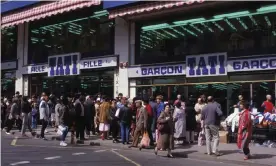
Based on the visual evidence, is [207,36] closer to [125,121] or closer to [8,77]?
[125,121]

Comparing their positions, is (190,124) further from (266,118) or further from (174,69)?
(174,69)

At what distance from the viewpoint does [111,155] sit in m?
11.8

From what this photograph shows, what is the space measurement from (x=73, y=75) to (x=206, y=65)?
810 centimetres

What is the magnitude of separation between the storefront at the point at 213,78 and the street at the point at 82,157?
5319 mm

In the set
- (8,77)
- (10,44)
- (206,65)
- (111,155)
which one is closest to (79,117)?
(111,155)

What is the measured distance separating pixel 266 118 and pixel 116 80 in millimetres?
8178

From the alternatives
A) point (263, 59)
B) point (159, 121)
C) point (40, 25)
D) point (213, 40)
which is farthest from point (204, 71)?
point (40, 25)

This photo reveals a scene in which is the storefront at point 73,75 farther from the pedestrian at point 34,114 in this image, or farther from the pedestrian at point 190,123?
the pedestrian at point 190,123

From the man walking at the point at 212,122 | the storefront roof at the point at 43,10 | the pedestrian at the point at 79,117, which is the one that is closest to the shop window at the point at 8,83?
the storefront roof at the point at 43,10

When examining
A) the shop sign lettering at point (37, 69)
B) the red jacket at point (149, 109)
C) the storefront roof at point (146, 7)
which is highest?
the storefront roof at point (146, 7)

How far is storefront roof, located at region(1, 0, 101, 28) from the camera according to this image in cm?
1942

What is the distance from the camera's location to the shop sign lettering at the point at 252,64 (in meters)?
15.4

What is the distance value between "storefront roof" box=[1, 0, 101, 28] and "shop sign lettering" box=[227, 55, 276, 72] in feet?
21.9

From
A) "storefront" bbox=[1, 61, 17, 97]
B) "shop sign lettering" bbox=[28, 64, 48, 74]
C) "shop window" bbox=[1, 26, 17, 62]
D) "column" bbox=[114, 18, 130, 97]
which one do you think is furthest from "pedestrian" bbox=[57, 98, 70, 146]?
"shop window" bbox=[1, 26, 17, 62]
